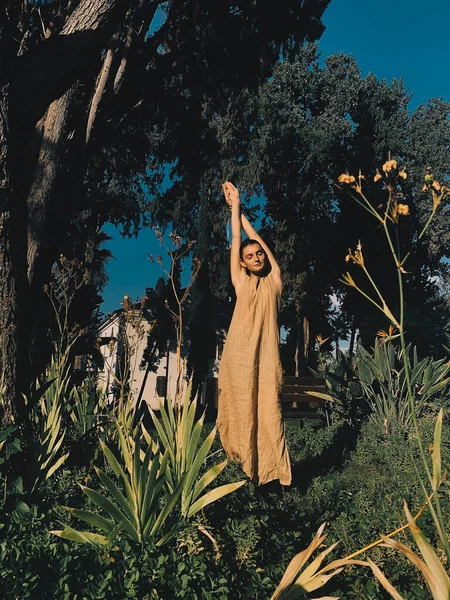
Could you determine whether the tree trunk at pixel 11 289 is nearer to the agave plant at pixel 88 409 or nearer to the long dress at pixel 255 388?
the agave plant at pixel 88 409

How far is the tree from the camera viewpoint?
13.0 ft

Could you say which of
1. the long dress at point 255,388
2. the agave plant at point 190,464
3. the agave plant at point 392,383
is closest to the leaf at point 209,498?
the agave plant at point 190,464

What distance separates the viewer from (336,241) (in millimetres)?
24109

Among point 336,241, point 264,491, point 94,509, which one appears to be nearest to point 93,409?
point 264,491

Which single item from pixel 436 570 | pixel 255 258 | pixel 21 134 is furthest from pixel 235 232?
pixel 436 570

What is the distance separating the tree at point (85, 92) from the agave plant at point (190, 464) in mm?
1269

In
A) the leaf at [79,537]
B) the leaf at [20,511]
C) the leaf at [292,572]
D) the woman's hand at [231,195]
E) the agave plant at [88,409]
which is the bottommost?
the leaf at [292,572]

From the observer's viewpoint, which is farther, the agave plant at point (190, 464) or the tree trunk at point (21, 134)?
the tree trunk at point (21, 134)

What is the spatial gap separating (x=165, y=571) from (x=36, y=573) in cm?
44

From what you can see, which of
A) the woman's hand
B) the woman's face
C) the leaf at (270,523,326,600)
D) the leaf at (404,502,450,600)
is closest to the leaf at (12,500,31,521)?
the leaf at (270,523,326,600)

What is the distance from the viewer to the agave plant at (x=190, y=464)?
2711 millimetres

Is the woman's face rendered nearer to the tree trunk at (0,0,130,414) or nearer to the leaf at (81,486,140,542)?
the tree trunk at (0,0,130,414)

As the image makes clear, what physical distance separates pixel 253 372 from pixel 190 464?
1090 millimetres

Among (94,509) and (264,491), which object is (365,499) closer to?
(264,491)
